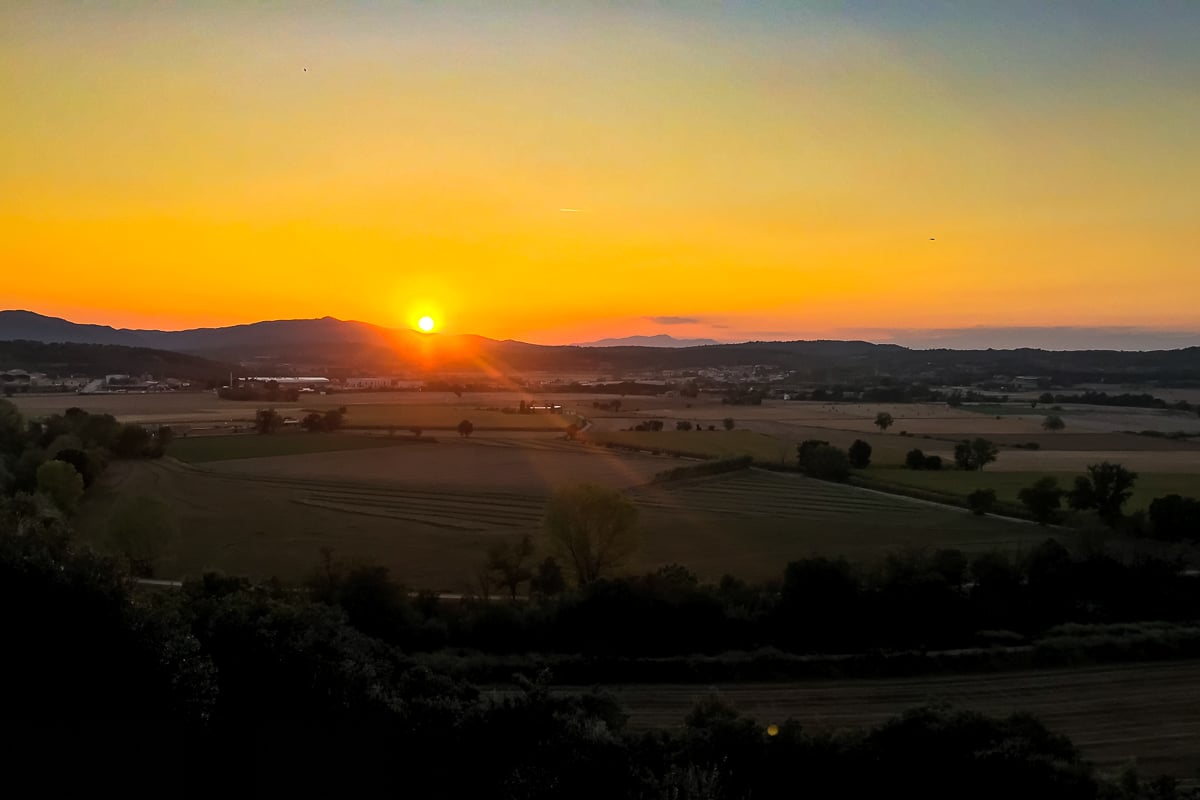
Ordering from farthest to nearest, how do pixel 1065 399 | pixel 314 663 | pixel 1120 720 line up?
pixel 1065 399
pixel 1120 720
pixel 314 663

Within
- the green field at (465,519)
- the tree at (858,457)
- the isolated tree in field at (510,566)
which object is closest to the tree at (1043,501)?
the green field at (465,519)

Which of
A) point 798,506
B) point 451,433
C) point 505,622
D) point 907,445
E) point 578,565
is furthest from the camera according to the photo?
point 451,433

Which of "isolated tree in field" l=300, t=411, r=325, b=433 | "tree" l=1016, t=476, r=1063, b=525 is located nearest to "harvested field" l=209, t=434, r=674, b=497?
"isolated tree in field" l=300, t=411, r=325, b=433

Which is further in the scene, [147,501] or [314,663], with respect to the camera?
[147,501]

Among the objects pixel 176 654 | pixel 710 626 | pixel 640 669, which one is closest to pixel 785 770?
pixel 176 654

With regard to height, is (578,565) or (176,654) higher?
(176,654)

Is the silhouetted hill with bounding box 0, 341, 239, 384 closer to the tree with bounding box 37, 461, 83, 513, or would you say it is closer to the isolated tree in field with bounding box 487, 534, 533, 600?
the tree with bounding box 37, 461, 83, 513

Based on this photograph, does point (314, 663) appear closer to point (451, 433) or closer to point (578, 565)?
point (578, 565)
